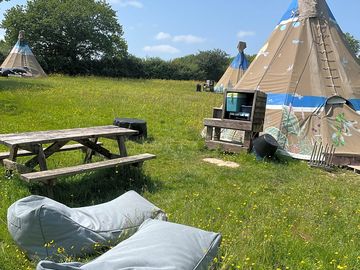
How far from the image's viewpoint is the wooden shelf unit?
841cm

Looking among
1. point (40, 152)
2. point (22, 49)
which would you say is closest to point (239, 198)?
point (40, 152)

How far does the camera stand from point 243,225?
4223 millimetres

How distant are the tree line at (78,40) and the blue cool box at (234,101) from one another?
110 feet

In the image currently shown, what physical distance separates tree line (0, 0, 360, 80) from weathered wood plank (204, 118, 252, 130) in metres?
33.5

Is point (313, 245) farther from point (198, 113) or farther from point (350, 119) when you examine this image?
point (198, 113)

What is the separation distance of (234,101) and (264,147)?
144 centimetres

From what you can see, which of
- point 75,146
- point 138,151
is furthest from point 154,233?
point 138,151

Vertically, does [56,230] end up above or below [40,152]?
below

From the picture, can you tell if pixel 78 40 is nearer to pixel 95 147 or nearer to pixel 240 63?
pixel 240 63

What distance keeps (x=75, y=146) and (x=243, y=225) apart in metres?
3.66

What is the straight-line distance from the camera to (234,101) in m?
8.92

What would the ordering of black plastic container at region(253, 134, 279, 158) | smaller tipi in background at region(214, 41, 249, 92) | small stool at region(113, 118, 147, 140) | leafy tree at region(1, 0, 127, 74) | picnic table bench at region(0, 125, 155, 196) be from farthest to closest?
leafy tree at region(1, 0, 127, 74)
smaller tipi in background at region(214, 41, 249, 92)
small stool at region(113, 118, 147, 140)
black plastic container at region(253, 134, 279, 158)
picnic table bench at region(0, 125, 155, 196)

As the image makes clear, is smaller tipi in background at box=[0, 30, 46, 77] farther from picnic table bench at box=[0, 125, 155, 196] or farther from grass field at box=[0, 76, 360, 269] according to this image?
picnic table bench at box=[0, 125, 155, 196]

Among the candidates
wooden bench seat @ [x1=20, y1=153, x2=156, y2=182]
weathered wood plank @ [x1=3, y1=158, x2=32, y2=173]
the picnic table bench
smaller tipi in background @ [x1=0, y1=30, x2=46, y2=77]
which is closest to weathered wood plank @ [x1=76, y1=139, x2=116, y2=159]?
the picnic table bench
